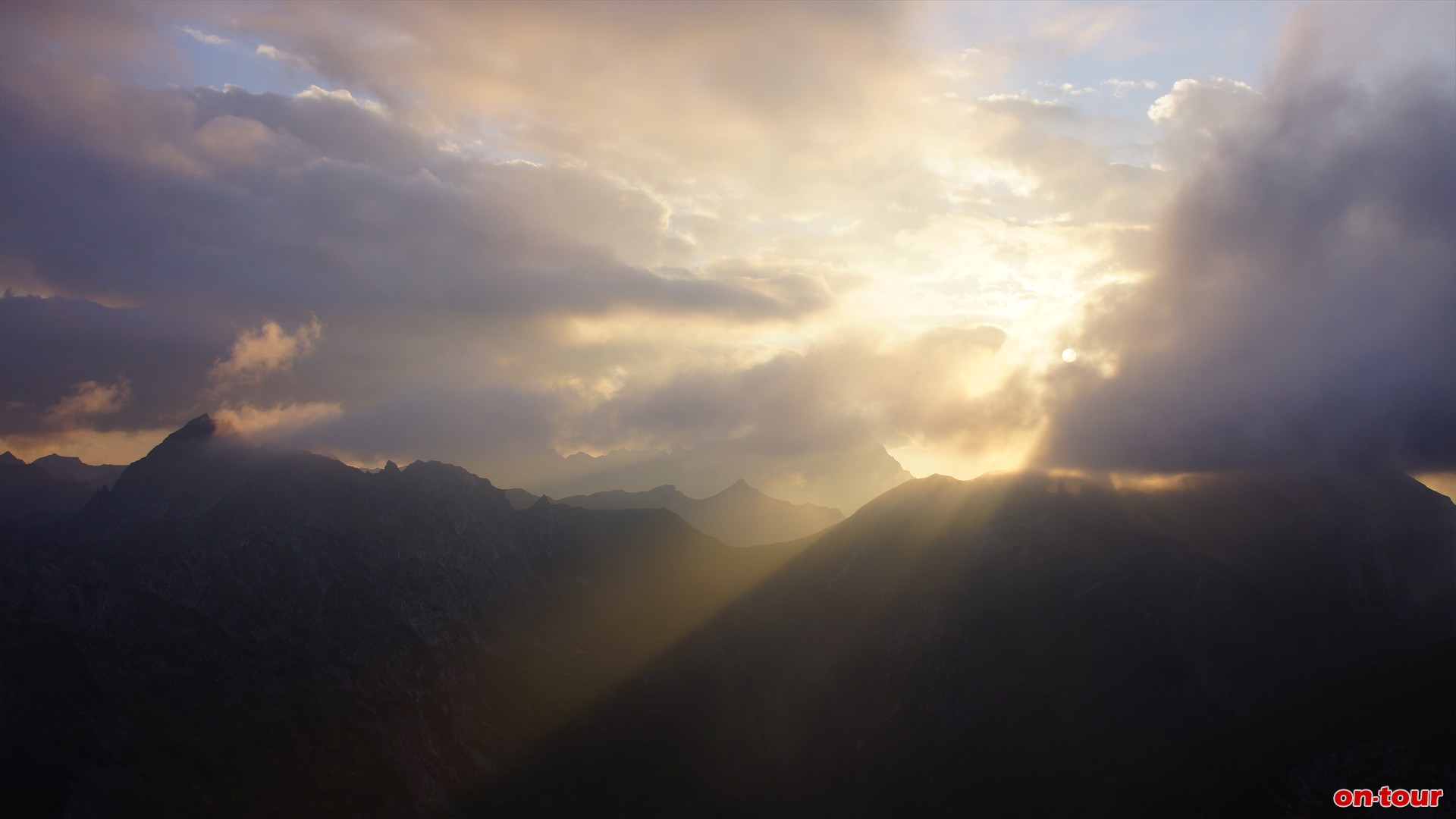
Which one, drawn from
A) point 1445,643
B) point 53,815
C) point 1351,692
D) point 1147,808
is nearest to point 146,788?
point 53,815

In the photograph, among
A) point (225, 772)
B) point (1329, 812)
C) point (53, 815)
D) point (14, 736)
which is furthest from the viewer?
point (225, 772)

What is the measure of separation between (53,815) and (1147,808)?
210 metres

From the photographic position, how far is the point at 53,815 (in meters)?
152

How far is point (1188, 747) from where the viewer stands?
17262 cm

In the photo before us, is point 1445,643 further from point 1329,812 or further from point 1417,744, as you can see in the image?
point 1329,812

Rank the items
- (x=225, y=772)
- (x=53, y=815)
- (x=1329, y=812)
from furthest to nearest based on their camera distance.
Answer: (x=225, y=772) → (x=53, y=815) → (x=1329, y=812)

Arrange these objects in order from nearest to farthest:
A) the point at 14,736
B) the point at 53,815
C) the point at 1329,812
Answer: the point at 1329,812 < the point at 53,815 < the point at 14,736

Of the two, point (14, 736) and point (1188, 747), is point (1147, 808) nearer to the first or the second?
point (1188, 747)

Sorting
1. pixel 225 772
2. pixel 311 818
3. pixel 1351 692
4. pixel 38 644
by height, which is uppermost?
pixel 38 644

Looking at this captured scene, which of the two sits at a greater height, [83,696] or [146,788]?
[83,696]

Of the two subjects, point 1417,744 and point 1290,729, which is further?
point 1290,729

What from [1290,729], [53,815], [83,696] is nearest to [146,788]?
[53,815]

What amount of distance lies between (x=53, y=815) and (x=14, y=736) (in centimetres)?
2206

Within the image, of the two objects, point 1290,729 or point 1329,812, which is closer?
point 1329,812
